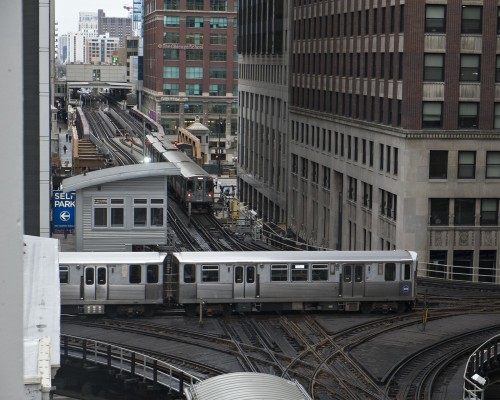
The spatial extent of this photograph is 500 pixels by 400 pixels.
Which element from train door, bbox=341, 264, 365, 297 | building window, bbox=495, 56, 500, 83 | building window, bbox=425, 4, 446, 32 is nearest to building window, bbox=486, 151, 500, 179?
building window, bbox=495, 56, 500, 83

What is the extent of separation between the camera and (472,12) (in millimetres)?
53219

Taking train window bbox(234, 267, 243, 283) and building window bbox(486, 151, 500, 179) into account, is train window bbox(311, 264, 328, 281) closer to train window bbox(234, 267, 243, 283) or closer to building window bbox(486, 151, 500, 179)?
train window bbox(234, 267, 243, 283)

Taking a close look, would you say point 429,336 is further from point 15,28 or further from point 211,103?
point 211,103

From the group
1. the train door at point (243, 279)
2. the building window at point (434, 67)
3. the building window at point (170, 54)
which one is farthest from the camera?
the building window at point (170, 54)

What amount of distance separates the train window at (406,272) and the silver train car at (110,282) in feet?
31.1

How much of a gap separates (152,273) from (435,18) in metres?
24.3

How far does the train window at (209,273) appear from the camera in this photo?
37.5 meters

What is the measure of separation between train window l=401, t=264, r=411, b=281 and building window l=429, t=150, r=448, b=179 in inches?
622

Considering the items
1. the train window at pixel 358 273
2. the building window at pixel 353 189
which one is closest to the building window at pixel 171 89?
the building window at pixel 353 189

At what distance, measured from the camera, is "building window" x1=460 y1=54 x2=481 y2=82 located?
5347 cm

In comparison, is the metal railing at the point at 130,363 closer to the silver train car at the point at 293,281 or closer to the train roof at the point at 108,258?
the train roof at the point at 108,258

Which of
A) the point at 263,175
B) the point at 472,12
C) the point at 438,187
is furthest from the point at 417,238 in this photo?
the point at 263,175

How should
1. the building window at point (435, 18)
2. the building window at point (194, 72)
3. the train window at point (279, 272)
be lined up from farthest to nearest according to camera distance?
the building window at point (194, 72) → the building window at point (435, 18) → the train window at point (279, 272)

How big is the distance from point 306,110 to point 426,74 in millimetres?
25003
